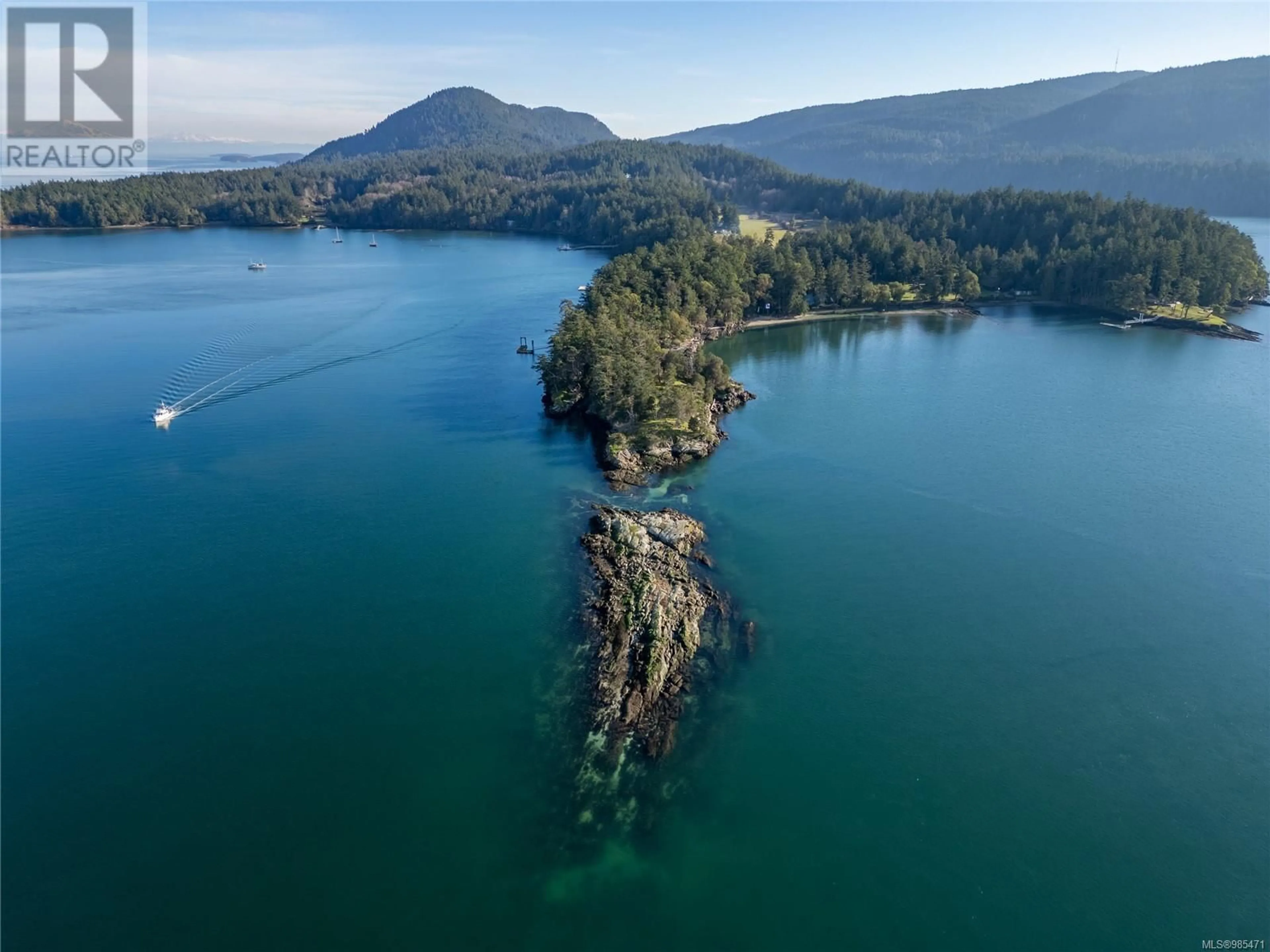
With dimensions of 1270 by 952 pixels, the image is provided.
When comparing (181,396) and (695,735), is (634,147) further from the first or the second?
(695,735)

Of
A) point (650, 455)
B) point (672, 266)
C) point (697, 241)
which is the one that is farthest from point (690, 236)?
point (650, 455)

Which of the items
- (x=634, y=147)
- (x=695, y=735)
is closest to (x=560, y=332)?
(x=695, y=735)

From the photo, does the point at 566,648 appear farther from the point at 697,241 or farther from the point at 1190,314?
the point at 1190,314

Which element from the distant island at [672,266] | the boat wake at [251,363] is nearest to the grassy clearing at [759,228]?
the distant island at [672,266]

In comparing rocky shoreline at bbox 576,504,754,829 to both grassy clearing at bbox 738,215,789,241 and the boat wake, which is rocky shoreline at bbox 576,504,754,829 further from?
grassy clearing at bbox 738,215,789,241

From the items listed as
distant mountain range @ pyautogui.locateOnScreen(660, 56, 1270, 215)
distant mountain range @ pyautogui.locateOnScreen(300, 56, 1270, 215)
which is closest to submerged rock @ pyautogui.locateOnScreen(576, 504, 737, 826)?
distant mountain range @ pyautogui.locateOnScreen(300, 56, 1270, 215)
